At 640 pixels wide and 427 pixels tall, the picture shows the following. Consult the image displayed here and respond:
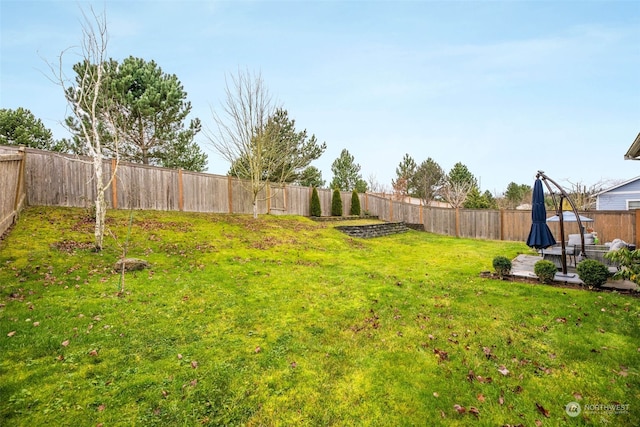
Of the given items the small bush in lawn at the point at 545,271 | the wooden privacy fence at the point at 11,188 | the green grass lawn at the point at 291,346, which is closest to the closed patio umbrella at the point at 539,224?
the small bush in lawn at the point at 545,271

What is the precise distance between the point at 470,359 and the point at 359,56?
47.4 feet

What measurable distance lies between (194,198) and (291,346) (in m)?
11.3

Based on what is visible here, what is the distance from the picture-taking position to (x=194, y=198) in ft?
43.1

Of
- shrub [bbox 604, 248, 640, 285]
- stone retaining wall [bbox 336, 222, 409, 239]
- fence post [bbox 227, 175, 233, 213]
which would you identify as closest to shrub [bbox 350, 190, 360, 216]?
stone retaining wall [bbox 336, 222, 409, 239]

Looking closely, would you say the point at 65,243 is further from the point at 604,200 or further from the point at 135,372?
the point at 604,200

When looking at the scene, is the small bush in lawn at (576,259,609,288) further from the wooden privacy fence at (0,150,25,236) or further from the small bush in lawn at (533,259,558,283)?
the wooden privacy fence at (0,150,25,236)

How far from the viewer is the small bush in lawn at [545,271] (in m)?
6.09

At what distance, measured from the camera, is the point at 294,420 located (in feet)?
7.94

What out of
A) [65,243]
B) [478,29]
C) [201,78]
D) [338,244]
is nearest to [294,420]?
[65,243]

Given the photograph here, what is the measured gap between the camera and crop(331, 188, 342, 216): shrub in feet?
63.5

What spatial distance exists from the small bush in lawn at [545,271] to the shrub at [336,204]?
536 inches

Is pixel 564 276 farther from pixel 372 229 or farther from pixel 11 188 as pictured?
pixel 11 188

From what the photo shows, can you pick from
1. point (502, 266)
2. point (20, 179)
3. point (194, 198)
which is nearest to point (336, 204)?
point (194, 198)

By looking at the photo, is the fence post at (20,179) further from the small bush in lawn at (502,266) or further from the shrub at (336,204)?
the shrub at (336,204)
